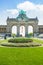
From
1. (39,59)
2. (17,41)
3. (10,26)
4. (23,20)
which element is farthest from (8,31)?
(39,59)

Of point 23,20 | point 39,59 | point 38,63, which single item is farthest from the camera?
point 23,20

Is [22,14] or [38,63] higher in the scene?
[22,14]

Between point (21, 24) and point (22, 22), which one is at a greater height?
point (22, 22)

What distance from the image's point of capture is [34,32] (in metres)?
107

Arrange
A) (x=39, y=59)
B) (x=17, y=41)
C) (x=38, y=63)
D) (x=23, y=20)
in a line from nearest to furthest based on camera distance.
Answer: (x=38, y=63), (x=39, y=59), (x=17, y=41), (x=23, y=20)

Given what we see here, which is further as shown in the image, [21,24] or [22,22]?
[21,24]

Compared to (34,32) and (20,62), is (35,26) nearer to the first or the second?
(34,32)

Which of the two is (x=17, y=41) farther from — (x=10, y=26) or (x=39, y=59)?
(x=10, y=26)

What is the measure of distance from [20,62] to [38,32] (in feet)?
307

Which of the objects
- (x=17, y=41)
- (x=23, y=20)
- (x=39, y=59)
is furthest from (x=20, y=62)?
(x=23, y=20)

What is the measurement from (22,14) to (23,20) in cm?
361

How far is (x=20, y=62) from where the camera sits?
1535cm

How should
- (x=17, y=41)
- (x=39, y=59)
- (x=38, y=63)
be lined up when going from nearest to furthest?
1. (x=38, y=63)
2. (x=39, y=59)
3. (x=17, y=41)

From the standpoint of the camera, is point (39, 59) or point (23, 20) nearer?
point (39, 59)
